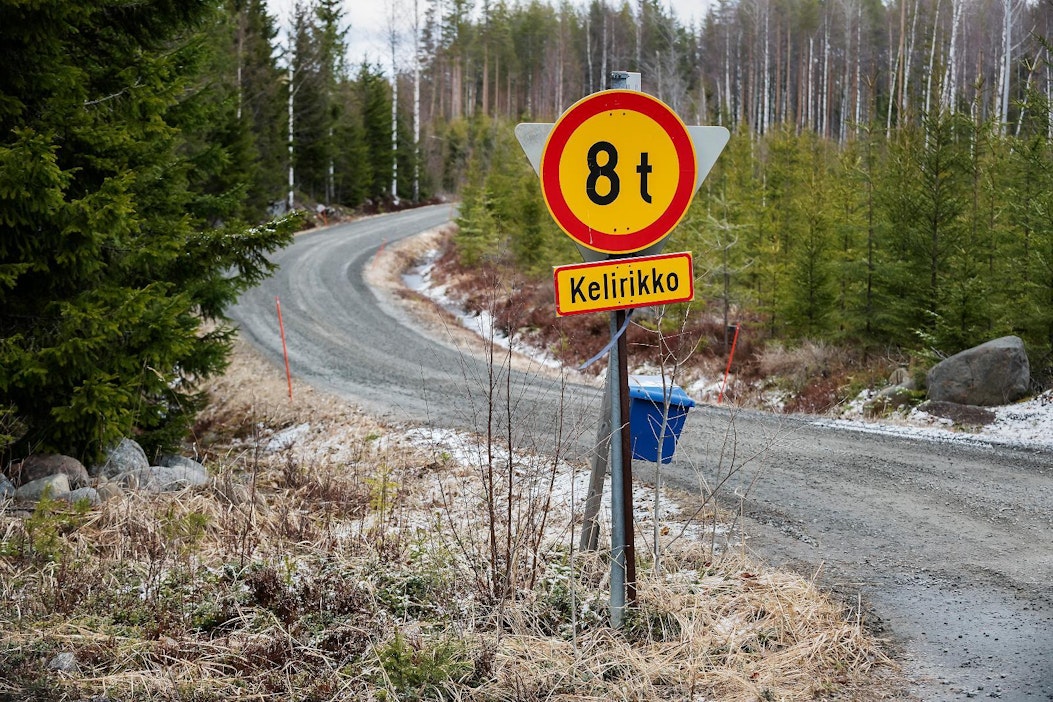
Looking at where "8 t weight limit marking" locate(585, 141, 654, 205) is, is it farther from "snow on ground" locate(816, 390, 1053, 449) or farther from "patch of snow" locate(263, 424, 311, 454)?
"patch of snow" locate(263, 424, 311, 454)

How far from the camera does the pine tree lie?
612 centimetres

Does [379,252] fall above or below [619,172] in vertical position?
above

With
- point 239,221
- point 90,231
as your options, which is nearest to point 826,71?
point 239,221

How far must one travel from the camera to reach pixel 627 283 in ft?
11.1

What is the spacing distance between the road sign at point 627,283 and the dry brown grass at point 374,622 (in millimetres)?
1145

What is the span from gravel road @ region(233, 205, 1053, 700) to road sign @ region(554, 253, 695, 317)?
0.46 m

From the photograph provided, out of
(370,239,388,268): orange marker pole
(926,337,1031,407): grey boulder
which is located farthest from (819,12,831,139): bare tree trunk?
(926,337,1031,407): grey boulder

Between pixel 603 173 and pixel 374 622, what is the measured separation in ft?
7.05

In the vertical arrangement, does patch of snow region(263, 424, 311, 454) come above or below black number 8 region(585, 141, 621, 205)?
below

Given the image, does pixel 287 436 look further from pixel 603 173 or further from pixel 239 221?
pixel 603 173

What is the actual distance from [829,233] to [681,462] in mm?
8135

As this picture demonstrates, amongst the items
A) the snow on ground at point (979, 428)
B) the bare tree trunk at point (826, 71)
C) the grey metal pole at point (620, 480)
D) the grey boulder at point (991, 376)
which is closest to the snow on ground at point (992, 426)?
the snow on ground at point (979, 428)

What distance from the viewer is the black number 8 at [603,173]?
135 inches

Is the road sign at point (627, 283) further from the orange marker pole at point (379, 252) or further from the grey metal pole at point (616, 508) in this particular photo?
the orange marker pole at point (379, 252)
